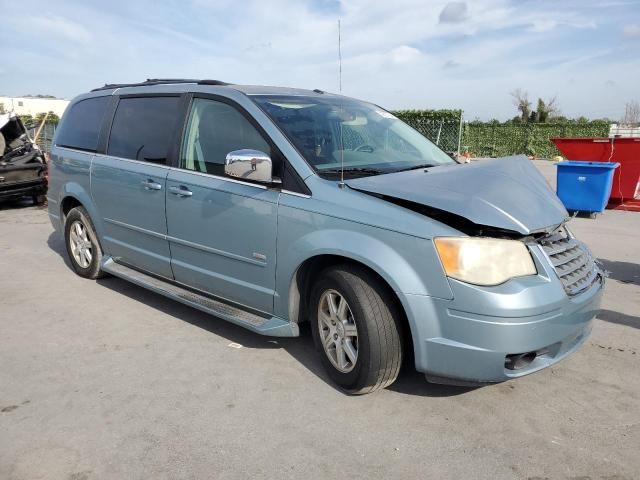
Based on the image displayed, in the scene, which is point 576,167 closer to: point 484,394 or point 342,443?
point 484,394

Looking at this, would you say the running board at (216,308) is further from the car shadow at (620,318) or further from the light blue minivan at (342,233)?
the car shadow at (620,318)

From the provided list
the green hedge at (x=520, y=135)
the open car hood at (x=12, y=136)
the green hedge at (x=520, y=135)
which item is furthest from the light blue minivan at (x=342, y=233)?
the green hedge at (x=520, y=135)

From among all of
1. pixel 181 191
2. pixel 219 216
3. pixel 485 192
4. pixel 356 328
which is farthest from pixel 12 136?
pixel 485 192

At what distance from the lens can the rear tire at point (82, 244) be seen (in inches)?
209

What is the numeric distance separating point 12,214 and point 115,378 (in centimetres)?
802

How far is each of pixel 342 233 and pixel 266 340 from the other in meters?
1.39

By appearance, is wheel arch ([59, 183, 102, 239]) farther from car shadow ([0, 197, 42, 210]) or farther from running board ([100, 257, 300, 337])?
car shadow ([0, 197, 42, 210])

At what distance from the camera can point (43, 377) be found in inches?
137

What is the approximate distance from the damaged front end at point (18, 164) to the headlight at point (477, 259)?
9546 millimetres

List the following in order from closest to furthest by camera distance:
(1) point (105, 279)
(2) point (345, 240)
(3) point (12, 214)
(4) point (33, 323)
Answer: (2) point (345, 240)
(4) point (33, 323)
(1) point (105, 279)
(3) point (12, 214)

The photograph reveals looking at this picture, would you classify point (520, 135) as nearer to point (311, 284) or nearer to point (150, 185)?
point (150, 185)

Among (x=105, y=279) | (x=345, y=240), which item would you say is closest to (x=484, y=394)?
(x=345, y=240)

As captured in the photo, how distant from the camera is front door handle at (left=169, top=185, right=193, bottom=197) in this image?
395 cm

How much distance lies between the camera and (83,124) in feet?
17.7
